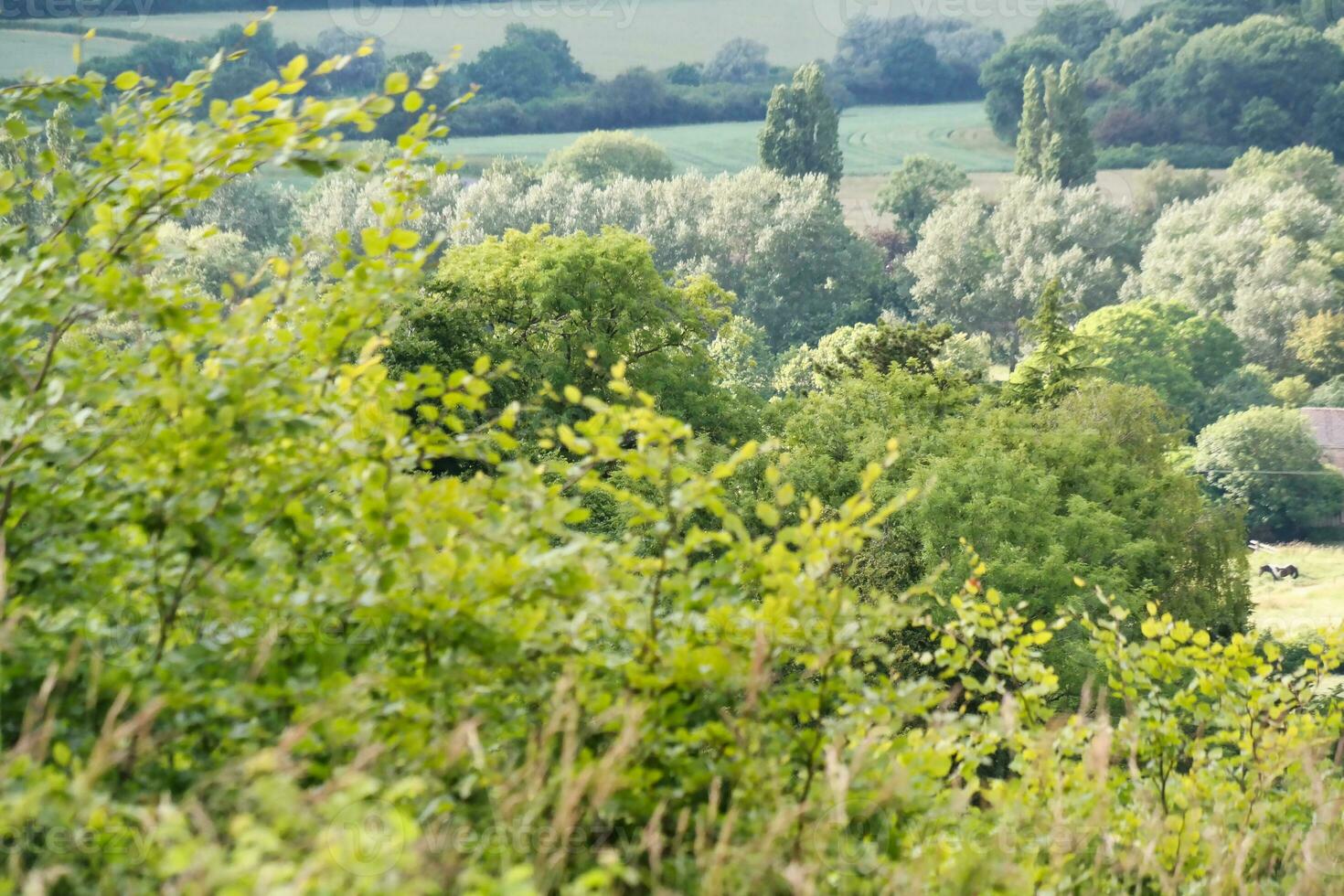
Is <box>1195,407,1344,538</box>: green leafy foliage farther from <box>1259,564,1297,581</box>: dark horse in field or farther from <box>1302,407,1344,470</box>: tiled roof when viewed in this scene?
<box>1259,564,1297,581</box>: dark horse in field

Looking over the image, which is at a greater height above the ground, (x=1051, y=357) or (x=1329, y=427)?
(x=1051, y=357)

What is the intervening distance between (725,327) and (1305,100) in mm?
130324

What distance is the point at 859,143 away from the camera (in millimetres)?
150500

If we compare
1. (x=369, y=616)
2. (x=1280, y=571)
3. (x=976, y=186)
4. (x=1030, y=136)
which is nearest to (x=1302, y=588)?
(x=1280, y=571)

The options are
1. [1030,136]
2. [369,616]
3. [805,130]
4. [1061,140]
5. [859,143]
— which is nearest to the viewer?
[369,616]

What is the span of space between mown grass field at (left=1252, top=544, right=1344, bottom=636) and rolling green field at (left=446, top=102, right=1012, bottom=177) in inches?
2999

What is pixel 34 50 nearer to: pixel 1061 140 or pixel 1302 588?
pixel 1061 140

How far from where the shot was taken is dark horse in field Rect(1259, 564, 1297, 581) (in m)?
67.4

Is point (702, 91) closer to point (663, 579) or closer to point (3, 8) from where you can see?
point (3, 8)

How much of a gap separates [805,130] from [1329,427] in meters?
47.0

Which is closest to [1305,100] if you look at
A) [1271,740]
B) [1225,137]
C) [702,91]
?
[1225,137]

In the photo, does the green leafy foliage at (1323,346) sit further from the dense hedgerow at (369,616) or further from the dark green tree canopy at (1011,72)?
the dense hedgerow at (369,616)

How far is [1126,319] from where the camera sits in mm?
84062

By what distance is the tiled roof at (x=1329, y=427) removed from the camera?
254 ft
